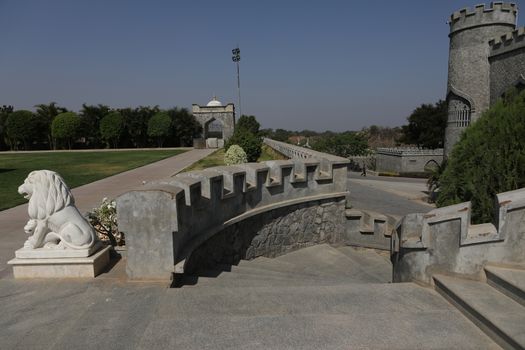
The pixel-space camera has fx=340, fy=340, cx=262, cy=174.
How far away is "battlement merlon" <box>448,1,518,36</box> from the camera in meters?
22.7

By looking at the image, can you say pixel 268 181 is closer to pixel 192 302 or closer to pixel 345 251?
pixel 345 251

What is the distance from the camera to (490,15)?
2292 cm

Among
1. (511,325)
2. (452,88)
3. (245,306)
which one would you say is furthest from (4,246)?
(452,88)

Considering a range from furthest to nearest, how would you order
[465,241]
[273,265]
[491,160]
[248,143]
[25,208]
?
1. [248,143]
2. [25,208]
3. [273,265]
4. [491,160]
5. [465,241]

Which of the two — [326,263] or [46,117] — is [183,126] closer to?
[46,117]

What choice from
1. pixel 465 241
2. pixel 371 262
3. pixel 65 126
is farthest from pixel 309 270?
pixel 65 126

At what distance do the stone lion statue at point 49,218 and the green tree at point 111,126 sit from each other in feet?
155

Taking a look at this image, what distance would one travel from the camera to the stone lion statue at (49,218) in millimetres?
3963

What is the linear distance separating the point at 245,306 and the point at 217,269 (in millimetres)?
2523

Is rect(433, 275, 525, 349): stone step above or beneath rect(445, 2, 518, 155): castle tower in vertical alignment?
beneath

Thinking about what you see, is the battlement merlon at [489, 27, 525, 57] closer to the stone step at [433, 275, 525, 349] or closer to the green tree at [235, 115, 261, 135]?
the green tree at [235, 115, 261, 135]

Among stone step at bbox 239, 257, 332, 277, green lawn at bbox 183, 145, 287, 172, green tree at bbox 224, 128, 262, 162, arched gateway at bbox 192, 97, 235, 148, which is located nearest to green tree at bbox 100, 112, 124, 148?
arched gateway at bbox 192, 97, 235, 148

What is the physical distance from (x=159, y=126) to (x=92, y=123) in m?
10.0

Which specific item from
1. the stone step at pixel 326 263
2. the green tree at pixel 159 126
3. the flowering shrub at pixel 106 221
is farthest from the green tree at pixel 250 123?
the flowering shrub at pixel 106 221
